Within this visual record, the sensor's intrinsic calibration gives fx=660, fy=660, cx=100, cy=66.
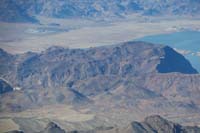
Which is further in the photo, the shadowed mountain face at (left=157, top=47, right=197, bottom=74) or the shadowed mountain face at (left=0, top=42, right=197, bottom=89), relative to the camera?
the shadowed mountain face at (left=157, top=47, right=197, bottom=74)

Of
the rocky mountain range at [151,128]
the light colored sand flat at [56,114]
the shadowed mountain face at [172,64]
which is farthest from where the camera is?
the shadowed mountain face at [172,64]

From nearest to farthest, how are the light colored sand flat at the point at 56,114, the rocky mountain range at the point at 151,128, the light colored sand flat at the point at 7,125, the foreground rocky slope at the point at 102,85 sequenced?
1. the rocky mountain range at the point at 151,128
2. the light colored sand flat at the point at 7,125
3. the light colored sand flat at the point at 56,114
4. the foreground rocky slope at the point at 102,85

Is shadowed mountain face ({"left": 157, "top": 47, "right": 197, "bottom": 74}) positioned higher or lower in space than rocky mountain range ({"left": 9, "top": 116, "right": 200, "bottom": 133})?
higher

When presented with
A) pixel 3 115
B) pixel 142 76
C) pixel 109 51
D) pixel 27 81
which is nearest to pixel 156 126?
pixel 3 115

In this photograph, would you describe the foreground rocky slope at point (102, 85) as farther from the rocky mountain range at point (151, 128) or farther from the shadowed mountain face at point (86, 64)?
the rocky mountain range at point (151, 128)

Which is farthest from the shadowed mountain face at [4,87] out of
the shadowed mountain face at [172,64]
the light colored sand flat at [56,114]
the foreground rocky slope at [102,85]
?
the shadowed mountain face at [172,64]

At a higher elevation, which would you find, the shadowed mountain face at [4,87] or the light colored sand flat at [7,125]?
the shadowed mountain face at [4,87]

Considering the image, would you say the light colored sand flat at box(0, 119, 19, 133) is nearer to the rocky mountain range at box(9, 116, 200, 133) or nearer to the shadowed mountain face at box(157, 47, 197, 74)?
the rocky mountain range at box(9, 116, 200, 133)

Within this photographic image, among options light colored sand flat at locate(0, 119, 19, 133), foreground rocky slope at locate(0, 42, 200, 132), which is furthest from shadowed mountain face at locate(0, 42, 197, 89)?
light colored sand flat at locate(0, 119, 19, 133)

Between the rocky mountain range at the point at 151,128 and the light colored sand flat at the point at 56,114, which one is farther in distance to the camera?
the light colored sand flat at the point at 56,114

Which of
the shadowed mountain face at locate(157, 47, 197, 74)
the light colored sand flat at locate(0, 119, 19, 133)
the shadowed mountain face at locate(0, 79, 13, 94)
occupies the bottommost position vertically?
the light colored sand flat at locate(0, 119, 19, 133)
